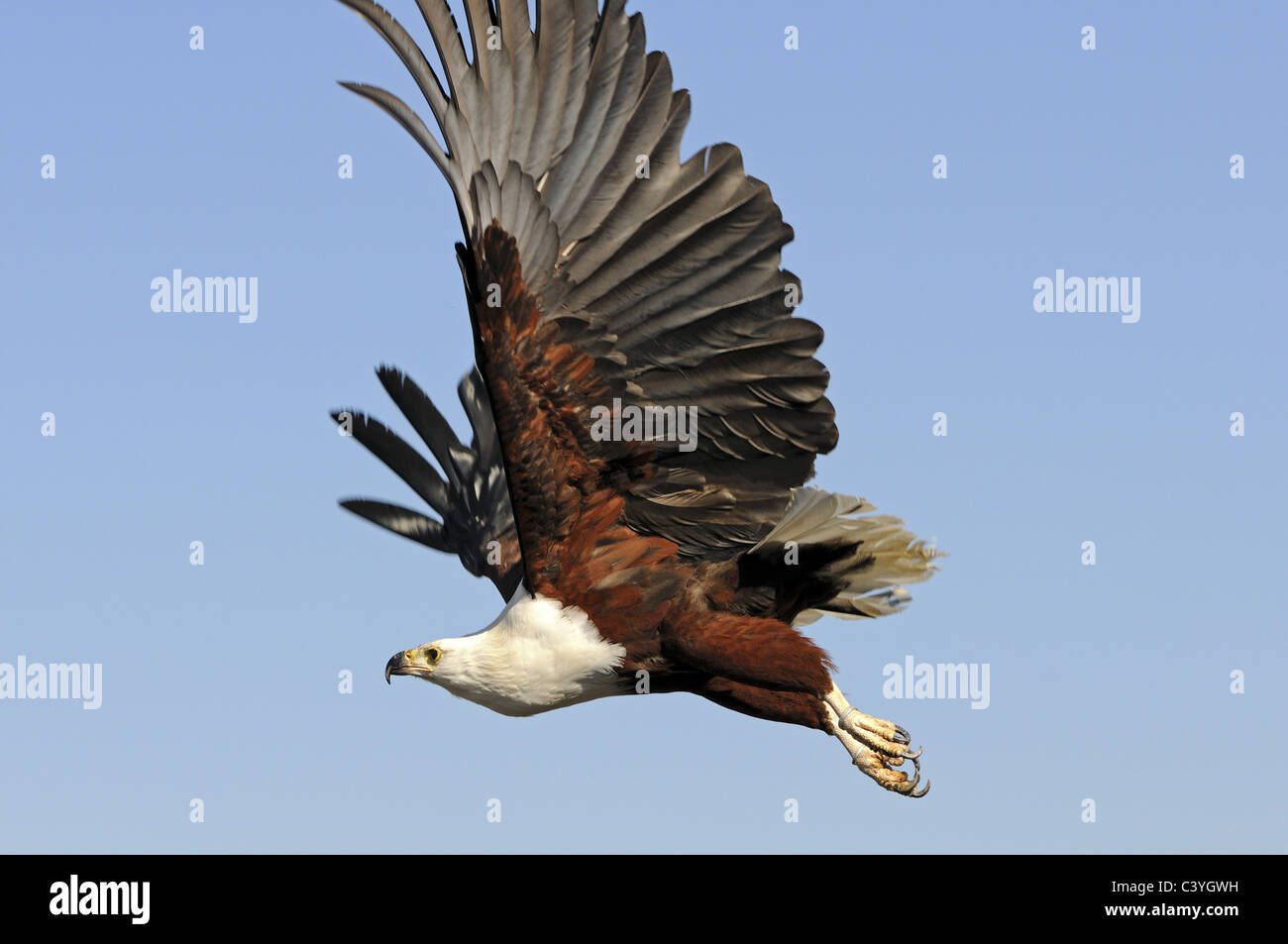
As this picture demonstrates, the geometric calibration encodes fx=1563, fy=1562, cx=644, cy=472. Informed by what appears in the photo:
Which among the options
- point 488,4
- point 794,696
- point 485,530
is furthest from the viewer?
point 485,530

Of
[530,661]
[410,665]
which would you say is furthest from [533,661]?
[410,665]

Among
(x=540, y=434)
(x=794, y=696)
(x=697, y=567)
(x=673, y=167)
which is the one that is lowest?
(x=794, y=696)

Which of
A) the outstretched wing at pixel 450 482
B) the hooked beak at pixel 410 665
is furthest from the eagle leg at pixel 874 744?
the outstretched wing at pixel 450 482

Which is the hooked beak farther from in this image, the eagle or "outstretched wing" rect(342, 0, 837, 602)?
"outstretched wing" rect(342, 0, 837, 602)

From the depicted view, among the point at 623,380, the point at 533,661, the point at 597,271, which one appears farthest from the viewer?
the point at 533,661

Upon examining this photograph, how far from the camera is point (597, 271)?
7684 millimetres

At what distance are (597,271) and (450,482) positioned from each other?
133 inches

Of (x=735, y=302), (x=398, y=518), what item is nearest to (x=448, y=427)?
(x=398, y=518)

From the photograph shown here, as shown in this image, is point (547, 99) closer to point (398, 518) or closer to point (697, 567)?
point (697, 567)

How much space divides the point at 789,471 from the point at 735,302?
0.97 metres

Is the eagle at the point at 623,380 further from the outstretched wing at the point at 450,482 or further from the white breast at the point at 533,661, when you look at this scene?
the outstretched wing at the point at 450,482

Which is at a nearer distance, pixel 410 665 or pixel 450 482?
pixel 410 665

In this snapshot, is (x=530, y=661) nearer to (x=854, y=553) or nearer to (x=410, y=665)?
(x=410, y=665)

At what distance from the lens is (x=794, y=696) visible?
814cm
